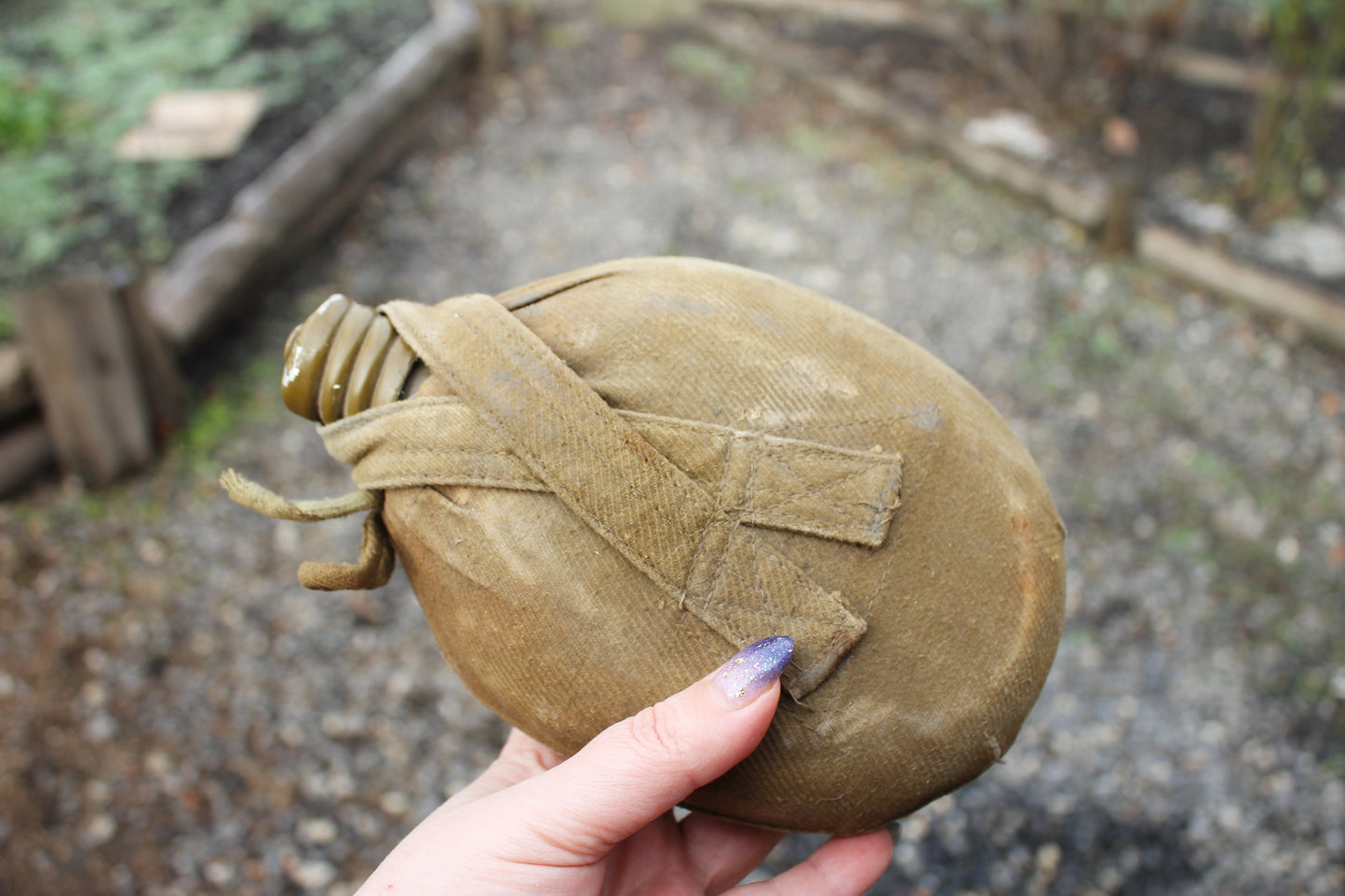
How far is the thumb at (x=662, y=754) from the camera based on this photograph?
1.29 metres

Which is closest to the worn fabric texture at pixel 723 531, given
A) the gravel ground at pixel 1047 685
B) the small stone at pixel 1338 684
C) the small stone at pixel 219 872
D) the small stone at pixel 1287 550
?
the gravel ground at pixel 1047 685

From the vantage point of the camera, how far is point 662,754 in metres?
1.31

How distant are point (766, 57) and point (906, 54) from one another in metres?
1.07

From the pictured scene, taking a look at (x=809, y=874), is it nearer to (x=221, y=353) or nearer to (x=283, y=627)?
(x=283, y=627)

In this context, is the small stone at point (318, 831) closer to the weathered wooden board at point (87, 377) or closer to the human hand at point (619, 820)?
the human hand at point (619, 820)

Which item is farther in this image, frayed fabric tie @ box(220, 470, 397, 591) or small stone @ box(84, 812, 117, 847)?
small stone @ box(84, 812, 117, 847)

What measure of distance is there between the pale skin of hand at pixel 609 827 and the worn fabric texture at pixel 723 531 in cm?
7

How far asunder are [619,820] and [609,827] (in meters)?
0.03

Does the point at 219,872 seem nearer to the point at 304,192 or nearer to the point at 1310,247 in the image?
the point at 304,192

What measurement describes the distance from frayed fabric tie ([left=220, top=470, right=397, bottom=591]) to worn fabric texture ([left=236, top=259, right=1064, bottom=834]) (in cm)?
5

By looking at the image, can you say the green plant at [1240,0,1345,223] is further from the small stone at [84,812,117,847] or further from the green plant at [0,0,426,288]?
the small stone at [84,812,117,847]

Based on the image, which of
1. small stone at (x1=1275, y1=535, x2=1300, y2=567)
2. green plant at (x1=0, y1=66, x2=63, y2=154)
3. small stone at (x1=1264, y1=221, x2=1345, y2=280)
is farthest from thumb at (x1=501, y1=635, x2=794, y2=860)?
green plant at (x1=0, y1=66, x2=63, y2=154)

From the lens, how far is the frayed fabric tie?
1443mm

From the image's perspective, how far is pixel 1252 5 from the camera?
6.52 meters
